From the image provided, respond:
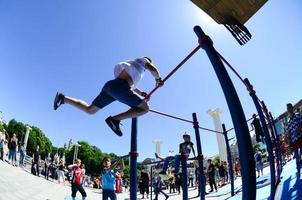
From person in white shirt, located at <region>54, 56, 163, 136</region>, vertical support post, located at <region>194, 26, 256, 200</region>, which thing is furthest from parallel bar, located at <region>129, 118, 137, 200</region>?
vertical support post, located at <region>194, 26, 256, 200</region>

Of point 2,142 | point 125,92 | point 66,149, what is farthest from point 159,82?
point 66,149

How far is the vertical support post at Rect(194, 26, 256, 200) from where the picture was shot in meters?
1.79

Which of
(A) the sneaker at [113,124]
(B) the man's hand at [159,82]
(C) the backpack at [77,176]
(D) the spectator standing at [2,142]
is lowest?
(C) the backpack at [77,176]

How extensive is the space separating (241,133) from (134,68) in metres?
2.21

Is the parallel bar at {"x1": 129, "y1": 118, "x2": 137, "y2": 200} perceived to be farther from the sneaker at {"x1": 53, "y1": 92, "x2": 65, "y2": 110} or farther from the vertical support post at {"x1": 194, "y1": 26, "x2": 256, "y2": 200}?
the vertical support post at {"x1": 194, "y1": 26, "x2": 256, "y2": 200}

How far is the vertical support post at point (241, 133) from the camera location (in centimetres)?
179

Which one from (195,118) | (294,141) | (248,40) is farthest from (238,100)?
(248,40)

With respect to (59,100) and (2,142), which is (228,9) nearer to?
(59,100)

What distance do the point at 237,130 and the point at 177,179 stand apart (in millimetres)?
12984

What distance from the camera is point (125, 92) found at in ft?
12.0

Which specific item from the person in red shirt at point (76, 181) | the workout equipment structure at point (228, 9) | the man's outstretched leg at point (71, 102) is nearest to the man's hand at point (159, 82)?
the man's outstretched leg at point (71, 102)

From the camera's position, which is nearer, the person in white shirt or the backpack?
the person in white shirt

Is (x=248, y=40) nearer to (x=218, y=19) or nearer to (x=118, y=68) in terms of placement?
(x=218, y=19)

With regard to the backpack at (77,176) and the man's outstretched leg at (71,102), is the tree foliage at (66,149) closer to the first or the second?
the backpack at (77,176)
